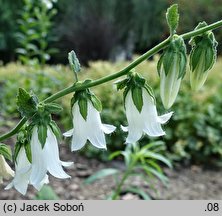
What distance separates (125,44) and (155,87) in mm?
7089

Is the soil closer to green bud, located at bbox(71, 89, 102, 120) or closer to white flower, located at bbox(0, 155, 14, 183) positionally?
white flower, located at bbox(0, 155, 14, 183)

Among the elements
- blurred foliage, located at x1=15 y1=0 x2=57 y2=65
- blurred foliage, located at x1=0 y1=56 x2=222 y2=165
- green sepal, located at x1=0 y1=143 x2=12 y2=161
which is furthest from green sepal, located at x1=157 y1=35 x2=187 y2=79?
blurred foliage, located at x1=15 y1=0 x2=57 y2=65

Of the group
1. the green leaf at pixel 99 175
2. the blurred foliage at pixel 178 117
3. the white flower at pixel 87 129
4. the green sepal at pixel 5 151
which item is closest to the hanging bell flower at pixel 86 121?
the white flower at pixel 87 129

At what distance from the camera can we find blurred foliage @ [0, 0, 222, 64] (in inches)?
362

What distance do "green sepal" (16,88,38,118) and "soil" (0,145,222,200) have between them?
1486 millimetres

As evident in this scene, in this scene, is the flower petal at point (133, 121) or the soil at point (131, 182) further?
the soil at point (131, 182)

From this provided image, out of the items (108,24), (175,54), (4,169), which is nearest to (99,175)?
(4,169)

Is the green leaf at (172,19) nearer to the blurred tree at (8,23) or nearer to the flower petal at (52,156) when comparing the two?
the flower petal at (52,156)

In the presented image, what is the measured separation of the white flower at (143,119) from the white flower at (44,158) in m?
0.15

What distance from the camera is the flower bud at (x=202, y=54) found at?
3.14ft

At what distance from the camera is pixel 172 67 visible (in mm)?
938

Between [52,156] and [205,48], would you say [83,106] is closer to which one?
[52,156]

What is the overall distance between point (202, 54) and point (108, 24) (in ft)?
28.2
